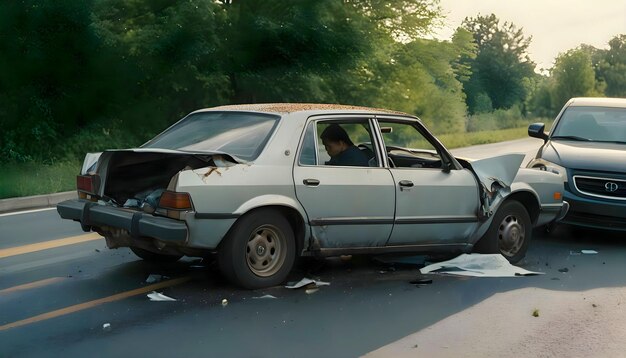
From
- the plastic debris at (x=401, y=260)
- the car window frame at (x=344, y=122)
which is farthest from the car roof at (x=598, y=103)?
the car window frame at (x=344, y=122)

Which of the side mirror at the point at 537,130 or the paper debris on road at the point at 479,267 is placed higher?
the side mirror at the point at 537,130

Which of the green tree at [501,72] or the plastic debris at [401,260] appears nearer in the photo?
the plastic debris at [401,260]

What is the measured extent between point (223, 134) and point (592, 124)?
6319mm

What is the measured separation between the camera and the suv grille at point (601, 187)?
10.6 metres

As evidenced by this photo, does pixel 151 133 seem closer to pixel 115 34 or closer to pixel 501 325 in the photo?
pixel 115 34

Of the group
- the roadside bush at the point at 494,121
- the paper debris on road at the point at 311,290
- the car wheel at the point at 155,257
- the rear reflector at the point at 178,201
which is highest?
the rear reflector at the point at 178,201

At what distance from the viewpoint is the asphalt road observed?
19.4 ft

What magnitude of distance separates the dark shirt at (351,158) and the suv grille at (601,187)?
3670 millimetres

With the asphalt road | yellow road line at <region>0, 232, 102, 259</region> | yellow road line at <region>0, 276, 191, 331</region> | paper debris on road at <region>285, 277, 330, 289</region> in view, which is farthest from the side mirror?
yellow road line at <region>0, 276, 191, 331</region>

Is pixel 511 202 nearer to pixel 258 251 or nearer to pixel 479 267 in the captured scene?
pixel 479 267

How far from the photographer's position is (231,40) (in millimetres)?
28062

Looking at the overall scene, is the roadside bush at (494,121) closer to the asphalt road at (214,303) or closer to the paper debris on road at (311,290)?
the asphalt road at (214,303)

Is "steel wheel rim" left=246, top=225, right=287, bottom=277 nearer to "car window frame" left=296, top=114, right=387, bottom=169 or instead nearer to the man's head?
"car window frame" left=296, top=114, right=387, bottom=169

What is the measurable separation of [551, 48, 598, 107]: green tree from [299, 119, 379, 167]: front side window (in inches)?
3918
